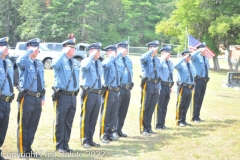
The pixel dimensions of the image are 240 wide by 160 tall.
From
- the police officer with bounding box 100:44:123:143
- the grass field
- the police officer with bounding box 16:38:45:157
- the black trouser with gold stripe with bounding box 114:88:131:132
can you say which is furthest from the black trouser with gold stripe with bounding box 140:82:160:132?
the police officer with bounding box 16:38:45:157

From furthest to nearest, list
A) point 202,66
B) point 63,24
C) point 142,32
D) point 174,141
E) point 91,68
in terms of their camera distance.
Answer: point 142,32, point 63,24, point 202,66, point 174,141, point 91,68

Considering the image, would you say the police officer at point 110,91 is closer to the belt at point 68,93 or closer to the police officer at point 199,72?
the belt at point 68,93

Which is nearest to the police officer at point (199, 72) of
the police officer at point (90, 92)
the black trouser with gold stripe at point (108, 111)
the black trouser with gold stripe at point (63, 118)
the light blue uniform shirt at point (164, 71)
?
the light blue uniform shirt at point (164, 71)

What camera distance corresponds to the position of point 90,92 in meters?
7.45

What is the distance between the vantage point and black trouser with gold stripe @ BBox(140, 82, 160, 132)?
890 cm

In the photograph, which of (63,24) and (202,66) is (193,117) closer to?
(202,66)

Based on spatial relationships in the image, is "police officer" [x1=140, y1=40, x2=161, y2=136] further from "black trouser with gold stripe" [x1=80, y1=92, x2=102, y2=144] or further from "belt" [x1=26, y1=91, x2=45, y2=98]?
"belt" [x1=26, y1=91, x2=45, y2=98]

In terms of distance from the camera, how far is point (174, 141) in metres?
8.55

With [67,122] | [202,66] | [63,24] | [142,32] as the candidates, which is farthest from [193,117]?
[142,32]

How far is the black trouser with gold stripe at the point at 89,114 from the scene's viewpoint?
7.41 meters

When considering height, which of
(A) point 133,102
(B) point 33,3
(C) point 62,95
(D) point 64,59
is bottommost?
(A) point 133,102

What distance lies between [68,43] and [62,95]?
899 mm

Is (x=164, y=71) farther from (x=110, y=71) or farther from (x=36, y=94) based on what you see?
(x=36, y=94)

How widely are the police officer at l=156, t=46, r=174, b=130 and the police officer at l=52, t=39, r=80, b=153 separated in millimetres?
2858
